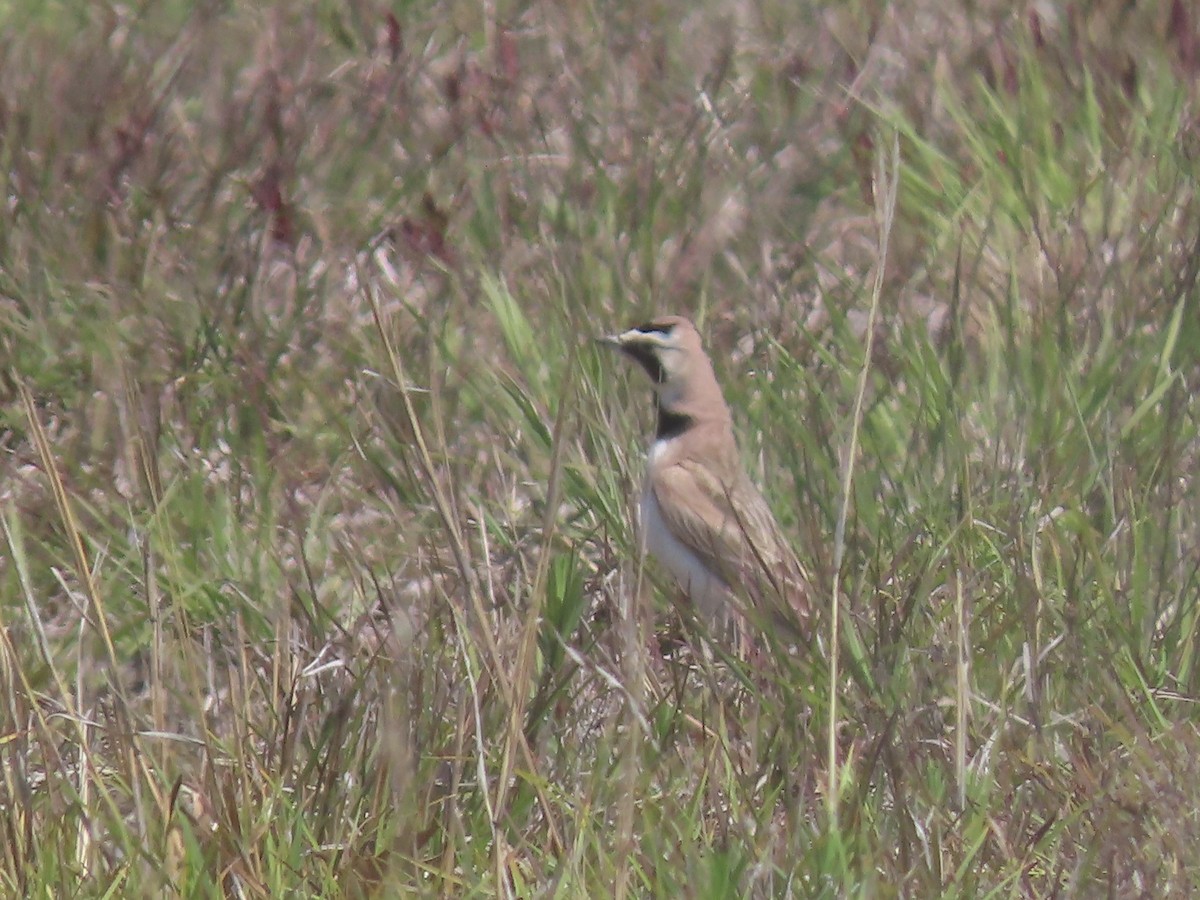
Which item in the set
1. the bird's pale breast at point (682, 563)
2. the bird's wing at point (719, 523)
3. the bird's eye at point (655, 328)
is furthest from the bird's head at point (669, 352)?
the bird's pale breast at point (682, 563)

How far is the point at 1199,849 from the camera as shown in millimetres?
2613

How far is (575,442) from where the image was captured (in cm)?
436

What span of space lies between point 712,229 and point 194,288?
1.31 meters

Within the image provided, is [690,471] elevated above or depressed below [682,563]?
above

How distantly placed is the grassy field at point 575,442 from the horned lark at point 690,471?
0.30ft

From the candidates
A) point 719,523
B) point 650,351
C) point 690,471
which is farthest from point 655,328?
point 719,523

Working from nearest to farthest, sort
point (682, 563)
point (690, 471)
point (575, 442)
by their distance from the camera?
point (575, 442) → point (682, 563) → point (690, 471)

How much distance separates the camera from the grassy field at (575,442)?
112 inches

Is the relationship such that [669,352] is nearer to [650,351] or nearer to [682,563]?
[650,351]

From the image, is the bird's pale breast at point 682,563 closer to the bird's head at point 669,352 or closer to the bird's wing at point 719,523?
the bird's wing at point 719,523

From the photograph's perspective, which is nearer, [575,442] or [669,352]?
[575,442]

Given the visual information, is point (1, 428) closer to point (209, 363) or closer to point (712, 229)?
point (209, 363)

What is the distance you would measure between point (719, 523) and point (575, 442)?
516 millimetres

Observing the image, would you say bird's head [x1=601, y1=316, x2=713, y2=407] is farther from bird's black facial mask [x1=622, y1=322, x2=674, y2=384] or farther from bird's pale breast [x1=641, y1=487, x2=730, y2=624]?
bird's pale breast [x1=641, y1=487, x2=730, y2=624]
